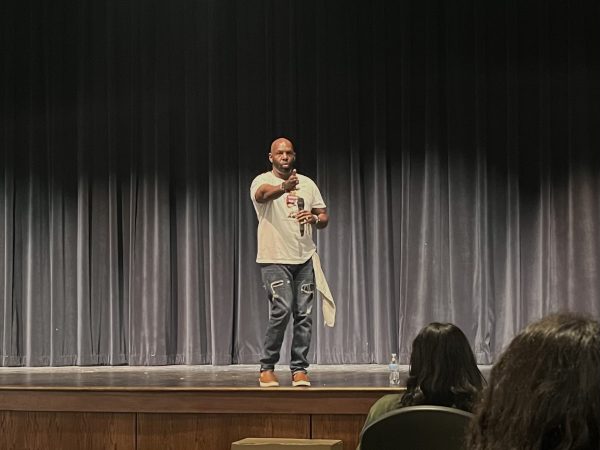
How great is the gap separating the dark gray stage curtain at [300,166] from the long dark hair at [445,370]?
448 cm

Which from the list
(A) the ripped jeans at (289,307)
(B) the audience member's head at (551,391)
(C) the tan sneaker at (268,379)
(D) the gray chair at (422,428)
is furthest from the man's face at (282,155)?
(B) the audience member's head at (551,391)

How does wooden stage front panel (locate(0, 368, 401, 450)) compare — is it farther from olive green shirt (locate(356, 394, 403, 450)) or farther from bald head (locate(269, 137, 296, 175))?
olive green shirt (locate(356, 394, 403, 450))

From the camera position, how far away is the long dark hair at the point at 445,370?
2.53 metres

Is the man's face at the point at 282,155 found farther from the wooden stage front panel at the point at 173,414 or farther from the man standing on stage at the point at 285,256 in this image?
the wooden stage front panel at the point at 173,414

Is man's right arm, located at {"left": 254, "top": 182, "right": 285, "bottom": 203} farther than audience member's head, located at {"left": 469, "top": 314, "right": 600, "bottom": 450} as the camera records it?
Yes

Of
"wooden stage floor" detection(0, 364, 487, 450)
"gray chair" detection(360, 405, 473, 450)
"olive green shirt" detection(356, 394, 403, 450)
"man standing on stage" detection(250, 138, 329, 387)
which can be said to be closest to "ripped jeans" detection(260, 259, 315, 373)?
"man standing on stage" detection(250, 138, 329, 387)

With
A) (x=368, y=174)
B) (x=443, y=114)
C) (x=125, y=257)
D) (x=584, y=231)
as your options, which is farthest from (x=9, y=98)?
(x=584, y=231)

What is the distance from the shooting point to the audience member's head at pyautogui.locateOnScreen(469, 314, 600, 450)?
1086mm

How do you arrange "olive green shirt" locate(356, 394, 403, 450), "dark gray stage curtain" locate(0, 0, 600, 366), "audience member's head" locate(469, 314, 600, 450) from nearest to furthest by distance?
"audience member's head" locate(469, 314, 600, 450) < "olive green shirt" locate(356, 394, 403, 450) < "dark gray stage curtain" locate(0, 0, 600, 366)

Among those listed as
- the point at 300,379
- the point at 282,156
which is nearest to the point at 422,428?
the point at 300,379

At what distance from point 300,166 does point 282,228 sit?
2586mm

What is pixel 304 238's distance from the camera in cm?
486

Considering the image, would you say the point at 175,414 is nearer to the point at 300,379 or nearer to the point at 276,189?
the point at 300,379

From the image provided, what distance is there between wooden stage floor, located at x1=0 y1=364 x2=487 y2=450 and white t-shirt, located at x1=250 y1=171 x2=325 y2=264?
68cm
